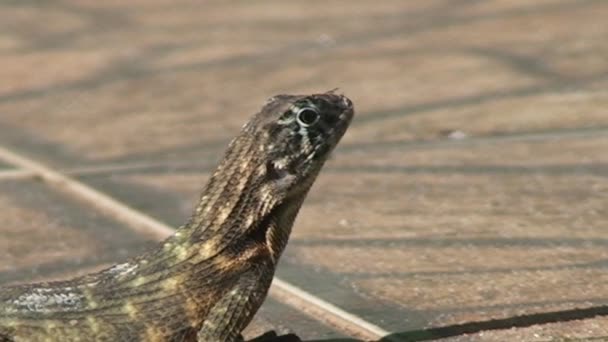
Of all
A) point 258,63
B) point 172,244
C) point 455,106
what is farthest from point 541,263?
point 258,63

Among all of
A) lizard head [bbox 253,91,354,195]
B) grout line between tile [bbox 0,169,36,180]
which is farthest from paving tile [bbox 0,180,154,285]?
lizard head [bbox 253,91,354,195]

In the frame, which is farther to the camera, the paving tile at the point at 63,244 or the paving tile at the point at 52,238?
the paving tile at the point at 52,238

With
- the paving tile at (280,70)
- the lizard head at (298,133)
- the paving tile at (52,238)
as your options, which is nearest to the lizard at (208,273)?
the lizard head at (298,133)

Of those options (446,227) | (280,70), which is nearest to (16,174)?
(280,70)

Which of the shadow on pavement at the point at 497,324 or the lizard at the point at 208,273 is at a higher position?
the lizard at the point at 208,273

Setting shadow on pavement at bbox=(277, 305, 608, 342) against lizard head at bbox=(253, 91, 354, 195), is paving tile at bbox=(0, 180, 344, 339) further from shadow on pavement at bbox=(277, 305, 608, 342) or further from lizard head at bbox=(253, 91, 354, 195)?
lizard head at bbox=(253, 91, 354, 195)

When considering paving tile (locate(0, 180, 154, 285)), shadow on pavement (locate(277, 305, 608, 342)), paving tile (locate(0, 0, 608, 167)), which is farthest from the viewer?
paving tile (locate(0, 0, 608, 167))

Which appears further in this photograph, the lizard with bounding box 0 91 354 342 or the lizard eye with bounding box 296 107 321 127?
the lizard eye with bounding box 296 107 321 127

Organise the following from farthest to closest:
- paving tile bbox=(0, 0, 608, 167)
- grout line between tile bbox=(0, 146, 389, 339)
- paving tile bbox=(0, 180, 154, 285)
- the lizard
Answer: paving tile bbox=(0, 0, 608, 167), paving tile bbox=(0, 180, 154, 285), grout line between tile bbox=(0, 146, 389, 339), the lizard

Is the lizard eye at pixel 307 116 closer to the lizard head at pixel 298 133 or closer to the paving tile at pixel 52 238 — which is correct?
the lizard head at pixel 298 133
